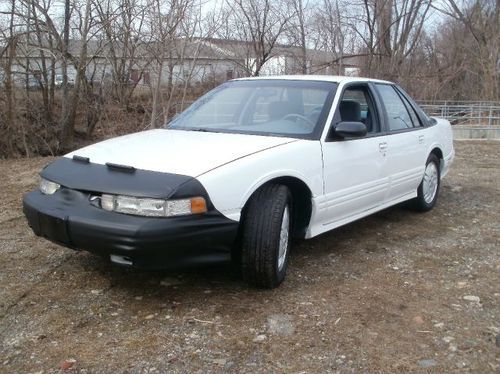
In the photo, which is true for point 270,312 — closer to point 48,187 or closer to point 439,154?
point 48,187

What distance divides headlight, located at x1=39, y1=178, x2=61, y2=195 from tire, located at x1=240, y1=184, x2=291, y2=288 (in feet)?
4.18

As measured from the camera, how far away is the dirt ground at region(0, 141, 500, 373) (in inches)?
113

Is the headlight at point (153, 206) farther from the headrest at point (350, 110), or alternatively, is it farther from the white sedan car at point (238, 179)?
the headrest at point (350, 110)

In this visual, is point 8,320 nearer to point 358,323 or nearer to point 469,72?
point 358,323

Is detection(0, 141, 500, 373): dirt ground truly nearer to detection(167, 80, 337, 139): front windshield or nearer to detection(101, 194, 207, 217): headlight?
detection(101, 194, 207, 217): headlight

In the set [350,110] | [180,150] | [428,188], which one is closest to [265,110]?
[350,110]

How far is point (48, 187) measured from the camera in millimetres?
3660

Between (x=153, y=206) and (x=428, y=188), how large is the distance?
3825 millimetres

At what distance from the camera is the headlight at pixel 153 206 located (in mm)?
3127

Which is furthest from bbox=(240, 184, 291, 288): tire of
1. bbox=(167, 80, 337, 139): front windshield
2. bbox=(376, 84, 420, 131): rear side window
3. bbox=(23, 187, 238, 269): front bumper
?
bbox=(376, 84, 420, 131): rear side window

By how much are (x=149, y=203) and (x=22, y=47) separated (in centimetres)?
1062

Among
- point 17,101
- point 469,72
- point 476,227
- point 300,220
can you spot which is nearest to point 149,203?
point 300,220

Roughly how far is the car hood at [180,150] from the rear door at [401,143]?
4.86 ft

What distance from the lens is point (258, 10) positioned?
1847 cm
